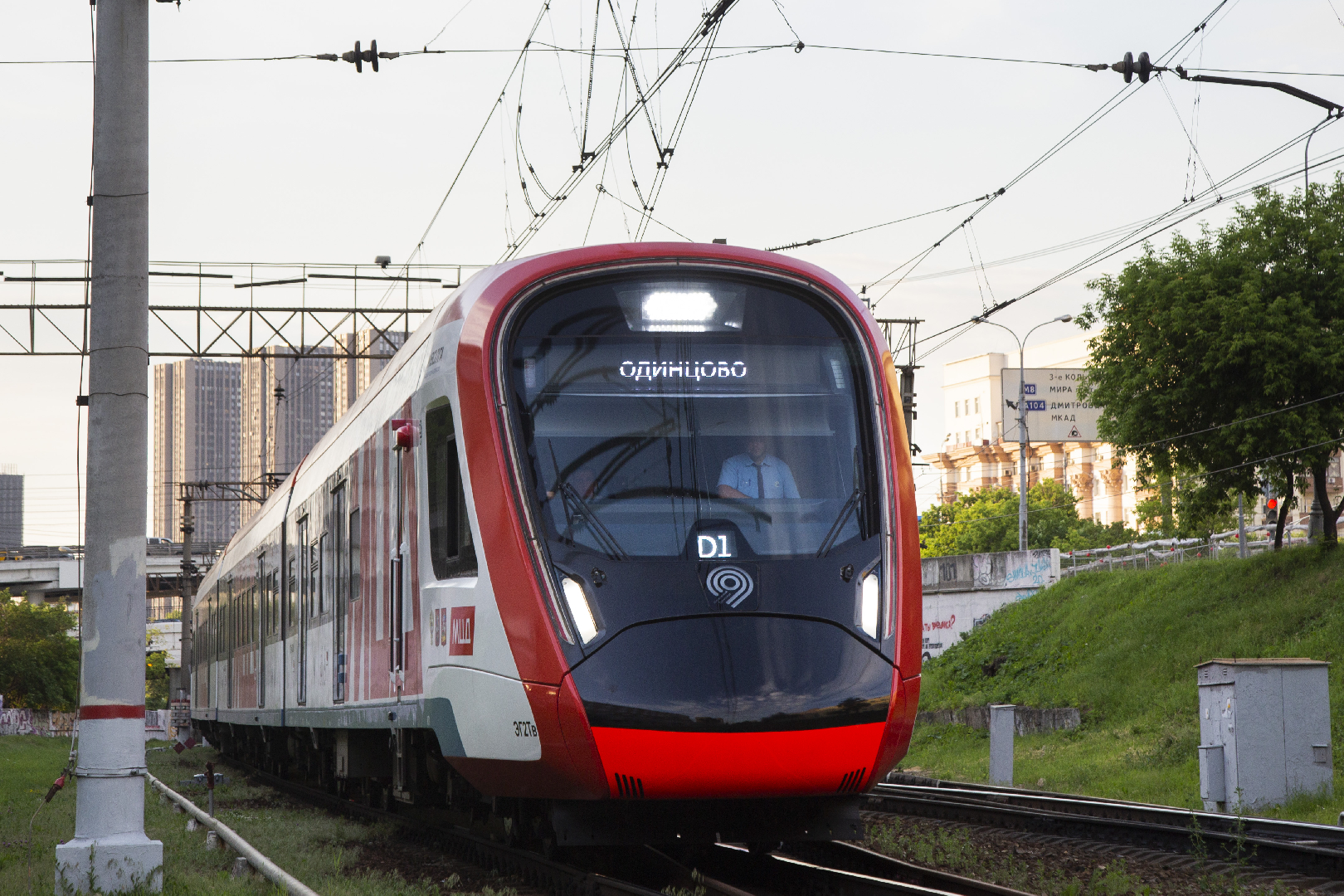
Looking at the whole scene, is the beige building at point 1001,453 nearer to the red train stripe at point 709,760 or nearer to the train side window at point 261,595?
the train side window at point 261,595

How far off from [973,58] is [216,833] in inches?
431

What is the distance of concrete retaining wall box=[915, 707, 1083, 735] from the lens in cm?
2783

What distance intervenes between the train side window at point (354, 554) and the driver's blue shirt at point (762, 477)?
4488 millimetres

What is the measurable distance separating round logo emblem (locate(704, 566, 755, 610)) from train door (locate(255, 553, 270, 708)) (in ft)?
37.9

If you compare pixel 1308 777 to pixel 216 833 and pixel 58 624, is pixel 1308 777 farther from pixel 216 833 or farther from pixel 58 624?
pixel 58 624

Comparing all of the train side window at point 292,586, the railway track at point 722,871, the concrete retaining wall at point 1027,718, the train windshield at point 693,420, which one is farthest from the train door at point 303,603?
the concrete retaining wall at point 1027,718

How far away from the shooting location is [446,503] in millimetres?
9188

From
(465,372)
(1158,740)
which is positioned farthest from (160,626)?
(465,372)

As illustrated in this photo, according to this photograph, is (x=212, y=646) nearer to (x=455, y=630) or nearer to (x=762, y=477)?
(x=455, y=630)

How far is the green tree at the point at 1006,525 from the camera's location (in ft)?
295

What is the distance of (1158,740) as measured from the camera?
21531mm

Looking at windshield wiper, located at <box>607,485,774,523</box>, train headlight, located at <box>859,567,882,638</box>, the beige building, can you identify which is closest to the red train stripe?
train headlight, located at <box>859,567,882,638</box>

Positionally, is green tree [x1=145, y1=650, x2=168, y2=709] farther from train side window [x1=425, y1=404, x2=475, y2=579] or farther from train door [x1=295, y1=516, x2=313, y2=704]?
train side window [x1=425, y1=404, x2=475, y2=579]

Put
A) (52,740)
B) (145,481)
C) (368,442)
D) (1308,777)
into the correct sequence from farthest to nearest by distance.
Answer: (52,740) < (1308,777) < (368,442) < (145,481)
